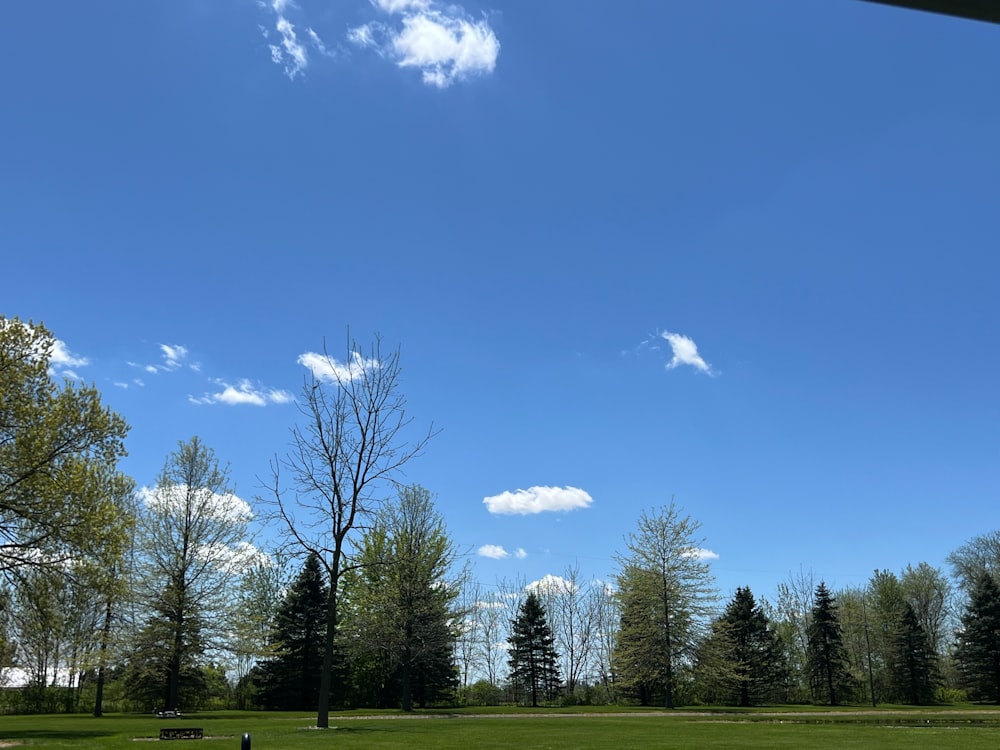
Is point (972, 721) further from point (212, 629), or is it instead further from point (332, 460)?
point (212, 629)

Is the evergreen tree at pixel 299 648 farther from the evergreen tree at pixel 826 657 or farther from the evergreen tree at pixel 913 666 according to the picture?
the evergreen tree at pixel 913 666

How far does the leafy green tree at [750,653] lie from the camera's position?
50.5 meters

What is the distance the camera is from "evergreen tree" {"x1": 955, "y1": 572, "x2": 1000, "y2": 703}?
2083 inches

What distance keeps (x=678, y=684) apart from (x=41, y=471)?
3568 cm

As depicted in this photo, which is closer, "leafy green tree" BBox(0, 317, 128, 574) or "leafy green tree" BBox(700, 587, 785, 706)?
"leafy green tree" BBox(0, 317, 128, 574)

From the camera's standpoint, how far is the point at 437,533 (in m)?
44.8

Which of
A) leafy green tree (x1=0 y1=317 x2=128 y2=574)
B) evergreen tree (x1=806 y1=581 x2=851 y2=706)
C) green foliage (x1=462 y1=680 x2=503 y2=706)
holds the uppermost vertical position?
leafy green tree (x1=0 y1=317 x2=128 y2=574)

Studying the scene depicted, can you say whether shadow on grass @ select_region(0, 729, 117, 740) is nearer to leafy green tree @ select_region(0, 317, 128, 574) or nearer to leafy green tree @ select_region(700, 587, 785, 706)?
leafy green tree @ select_region(0, 317, 128, 574)

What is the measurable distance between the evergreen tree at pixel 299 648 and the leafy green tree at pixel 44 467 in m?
24.8

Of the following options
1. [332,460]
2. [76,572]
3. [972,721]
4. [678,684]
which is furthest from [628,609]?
[76,572]

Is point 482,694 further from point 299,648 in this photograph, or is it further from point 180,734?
point 180,734

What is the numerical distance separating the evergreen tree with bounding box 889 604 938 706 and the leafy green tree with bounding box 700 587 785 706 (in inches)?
368

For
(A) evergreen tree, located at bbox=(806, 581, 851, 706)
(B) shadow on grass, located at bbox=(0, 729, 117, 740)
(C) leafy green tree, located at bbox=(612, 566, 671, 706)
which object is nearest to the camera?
(B) shadow on grass, located at bbox=(0, 729, 117, 740)

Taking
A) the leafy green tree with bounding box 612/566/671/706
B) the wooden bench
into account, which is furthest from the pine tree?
the wooden bench
